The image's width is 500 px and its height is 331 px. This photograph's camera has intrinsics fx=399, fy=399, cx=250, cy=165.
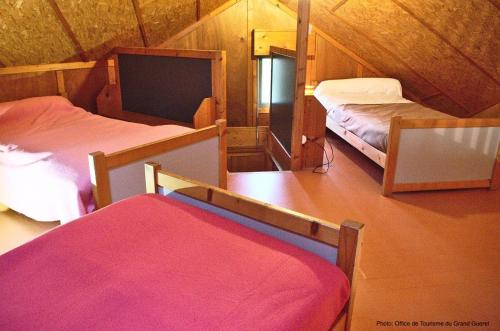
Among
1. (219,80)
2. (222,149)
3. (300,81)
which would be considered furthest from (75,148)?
(300,81)

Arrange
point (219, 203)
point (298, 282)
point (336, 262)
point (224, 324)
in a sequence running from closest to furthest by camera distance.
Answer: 1. point (224, 324)
2. point (298, 282)
3. point (336, 262)
4. point (219, 203)

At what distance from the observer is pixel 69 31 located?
10.5 feet

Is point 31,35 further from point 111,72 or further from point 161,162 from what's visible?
point 161,162

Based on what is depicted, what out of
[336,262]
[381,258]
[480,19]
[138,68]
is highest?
[480,19]

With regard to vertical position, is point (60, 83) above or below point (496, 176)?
above

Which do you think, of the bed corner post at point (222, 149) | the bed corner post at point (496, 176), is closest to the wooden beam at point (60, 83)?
the bed corner post at point (222, 149)

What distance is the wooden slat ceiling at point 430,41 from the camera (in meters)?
3.06

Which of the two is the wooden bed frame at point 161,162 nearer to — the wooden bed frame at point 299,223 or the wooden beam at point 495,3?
the wooden bed frame at point 299,223

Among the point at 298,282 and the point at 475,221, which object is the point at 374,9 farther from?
the point at 298,282

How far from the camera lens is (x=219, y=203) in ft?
4.75

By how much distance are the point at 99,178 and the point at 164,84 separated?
228cm

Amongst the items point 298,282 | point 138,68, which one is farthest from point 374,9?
point 298,282

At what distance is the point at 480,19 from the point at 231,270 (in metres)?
2.87

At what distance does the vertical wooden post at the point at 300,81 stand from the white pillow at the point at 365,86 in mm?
1441
